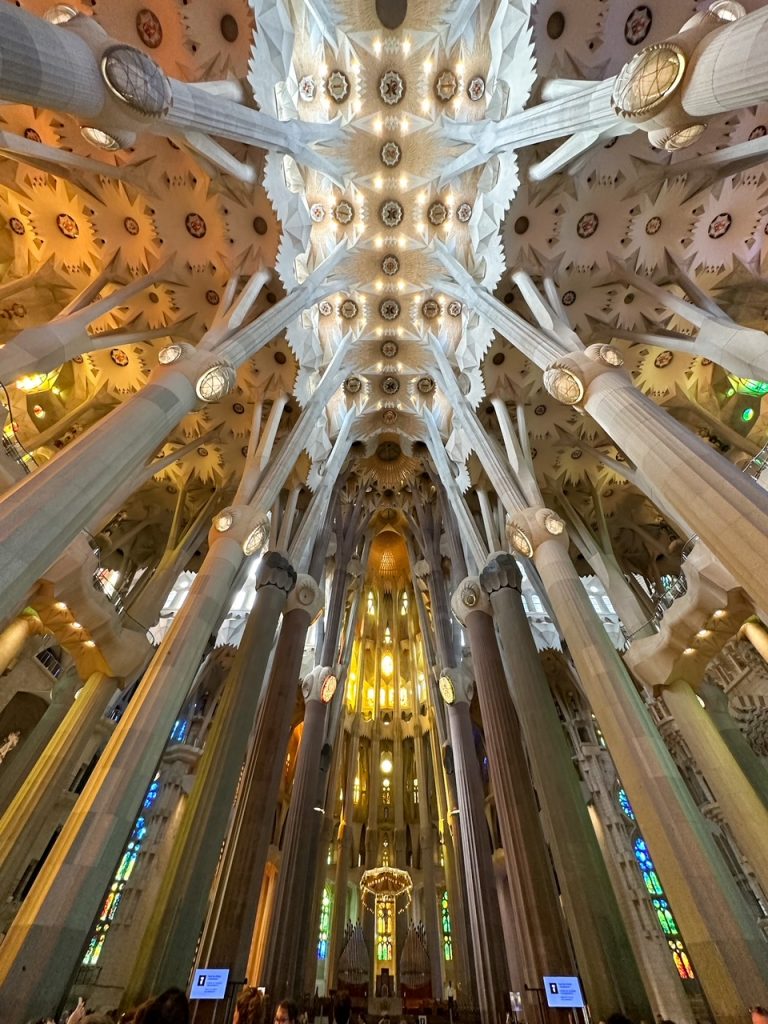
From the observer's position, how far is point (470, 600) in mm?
14594

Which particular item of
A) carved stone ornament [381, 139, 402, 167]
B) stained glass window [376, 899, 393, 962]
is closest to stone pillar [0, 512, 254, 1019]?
carved stone ornament [381, 139, 402, 167]

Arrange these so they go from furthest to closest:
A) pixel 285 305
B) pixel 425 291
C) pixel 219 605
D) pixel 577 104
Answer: pixel 425 291, pixel 285 305, pixel 219 605, pixel 577 104

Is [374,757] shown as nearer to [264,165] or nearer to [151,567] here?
[151,567]

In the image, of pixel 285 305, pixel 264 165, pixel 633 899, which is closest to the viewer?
pixel 264 165

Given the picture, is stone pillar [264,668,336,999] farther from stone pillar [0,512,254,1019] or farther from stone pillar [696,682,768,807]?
Result: stone pillar [696,682,768,807]

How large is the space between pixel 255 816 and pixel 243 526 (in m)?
6.47

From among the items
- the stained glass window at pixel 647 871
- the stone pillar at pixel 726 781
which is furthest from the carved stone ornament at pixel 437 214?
the stained glass window at pixel 647 871

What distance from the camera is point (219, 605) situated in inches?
410

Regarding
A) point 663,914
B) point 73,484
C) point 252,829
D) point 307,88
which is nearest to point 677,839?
point 252,829

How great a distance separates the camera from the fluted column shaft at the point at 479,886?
35.8 feet

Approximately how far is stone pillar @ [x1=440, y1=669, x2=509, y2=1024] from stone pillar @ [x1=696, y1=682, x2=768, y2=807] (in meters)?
6.49

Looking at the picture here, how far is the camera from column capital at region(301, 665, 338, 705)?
56.5ft

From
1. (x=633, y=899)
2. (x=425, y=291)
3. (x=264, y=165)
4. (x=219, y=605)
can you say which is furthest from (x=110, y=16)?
(x=633, y=899)

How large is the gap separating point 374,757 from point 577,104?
25.5 metres
